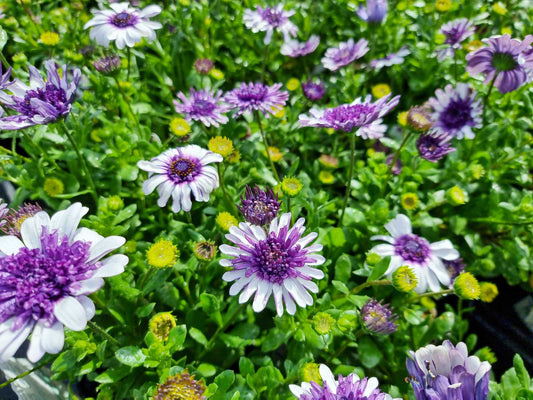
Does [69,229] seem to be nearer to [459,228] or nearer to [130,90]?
[130,90]

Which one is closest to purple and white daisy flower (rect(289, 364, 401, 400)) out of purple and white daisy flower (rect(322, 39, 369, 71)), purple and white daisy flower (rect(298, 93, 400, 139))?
purple and white daisy flower (rect(298, 93, 400, 139))

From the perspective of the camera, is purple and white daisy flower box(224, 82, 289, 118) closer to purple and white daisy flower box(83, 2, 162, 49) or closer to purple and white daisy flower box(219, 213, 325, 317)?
purple and white daisy flower box(83, 2, 162, 49)

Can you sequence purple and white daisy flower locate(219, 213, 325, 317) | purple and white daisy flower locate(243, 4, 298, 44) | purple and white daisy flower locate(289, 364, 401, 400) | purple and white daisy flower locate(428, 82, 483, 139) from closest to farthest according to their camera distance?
purple and white daisy flower locate(289, 364, 401, 400) < purple and white daisy flower locate(219, 213, 325, 317) < purple and white daisy flower locate(428, 82, 483, 139) < purple and white daisy flower locate(243, 4, 298, 44)

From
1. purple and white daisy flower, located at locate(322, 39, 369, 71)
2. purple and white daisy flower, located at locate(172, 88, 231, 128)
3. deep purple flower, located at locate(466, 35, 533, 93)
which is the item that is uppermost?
purple and white daisy flower, located at locate(322, 39, 369, 71)

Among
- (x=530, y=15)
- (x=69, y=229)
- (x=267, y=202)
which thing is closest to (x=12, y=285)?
(x=69, y=229)

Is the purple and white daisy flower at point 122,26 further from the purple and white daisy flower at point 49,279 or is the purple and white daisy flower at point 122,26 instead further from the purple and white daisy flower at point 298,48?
the purple and white daisy flower at point 49,279

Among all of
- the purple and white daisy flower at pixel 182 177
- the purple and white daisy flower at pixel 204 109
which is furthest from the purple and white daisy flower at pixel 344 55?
the purple and white daisy flower at pixel 182 177
